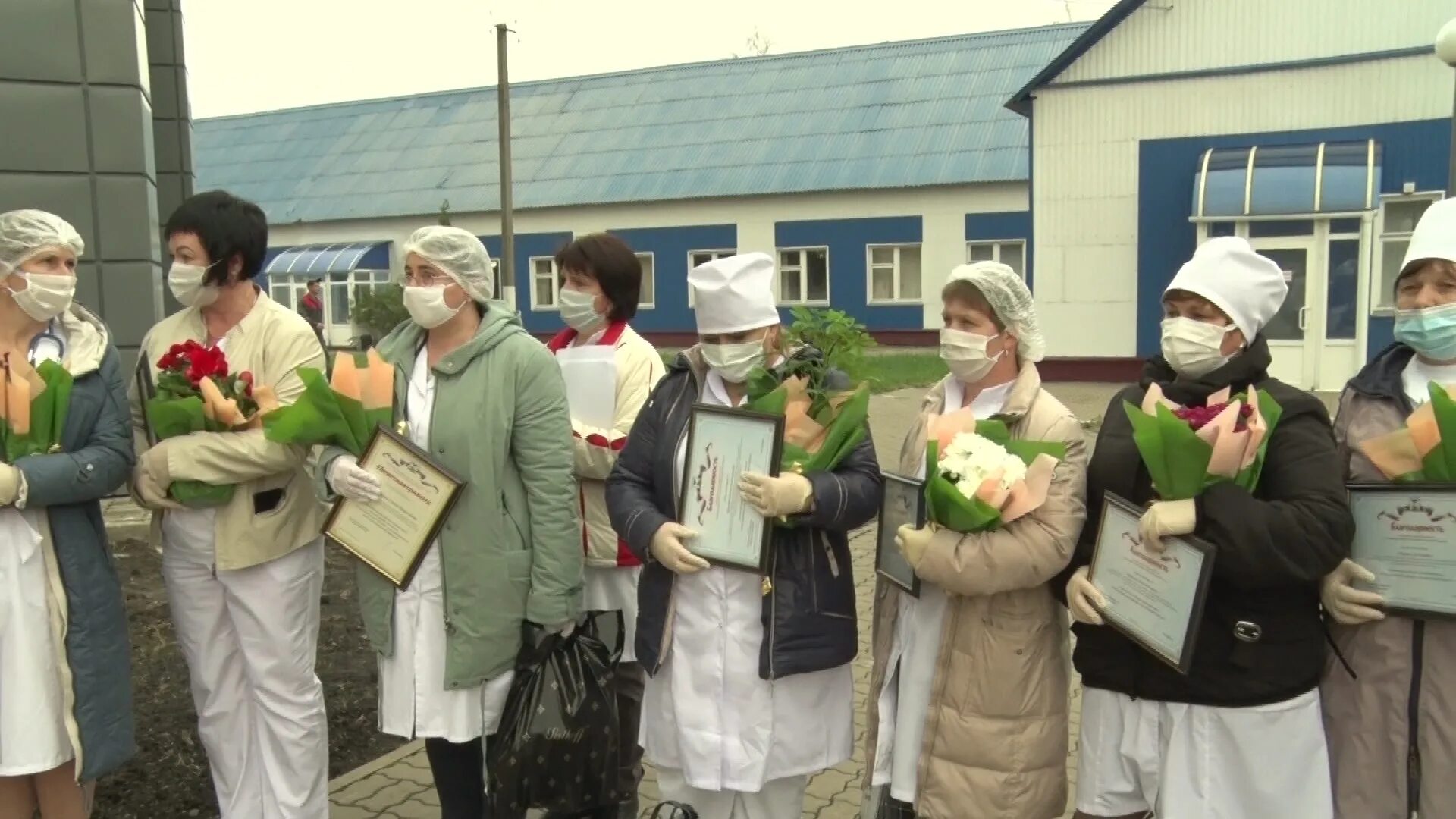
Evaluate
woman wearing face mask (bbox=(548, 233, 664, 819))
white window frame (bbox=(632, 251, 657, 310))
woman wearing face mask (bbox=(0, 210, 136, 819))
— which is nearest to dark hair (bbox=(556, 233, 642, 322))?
woman wearing face mask (bbox=(548, 233, 664, 819))

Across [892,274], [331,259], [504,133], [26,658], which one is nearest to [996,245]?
[892,274]

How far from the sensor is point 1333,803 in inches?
109

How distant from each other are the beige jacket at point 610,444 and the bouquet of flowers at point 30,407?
60.8 inches

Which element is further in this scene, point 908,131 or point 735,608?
point 908,131

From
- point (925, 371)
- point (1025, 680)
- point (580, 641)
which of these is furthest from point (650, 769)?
point (925, 371)

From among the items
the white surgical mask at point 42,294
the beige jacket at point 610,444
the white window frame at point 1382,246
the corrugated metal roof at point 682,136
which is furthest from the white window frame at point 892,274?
the white surgical mask at point 42,294

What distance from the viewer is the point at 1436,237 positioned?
107 inches

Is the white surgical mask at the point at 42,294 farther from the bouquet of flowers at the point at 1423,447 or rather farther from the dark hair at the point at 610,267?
the bouquet of flowers at the point at 1423,447

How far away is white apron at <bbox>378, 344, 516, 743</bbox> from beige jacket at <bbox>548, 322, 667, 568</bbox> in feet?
2.27

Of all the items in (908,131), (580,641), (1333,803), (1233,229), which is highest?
(908,131)

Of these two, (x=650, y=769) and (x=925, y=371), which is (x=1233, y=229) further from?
(x=650, y=769)

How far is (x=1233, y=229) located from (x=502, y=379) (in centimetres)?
1775

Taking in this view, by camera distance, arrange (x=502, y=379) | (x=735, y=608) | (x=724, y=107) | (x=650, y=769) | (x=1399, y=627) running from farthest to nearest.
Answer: (x=724, y=107) → (x=650, y=769) → (x=502, y=379) → (x=735, y=608) → (x=1399, y=627)

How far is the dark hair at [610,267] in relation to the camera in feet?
13.8
